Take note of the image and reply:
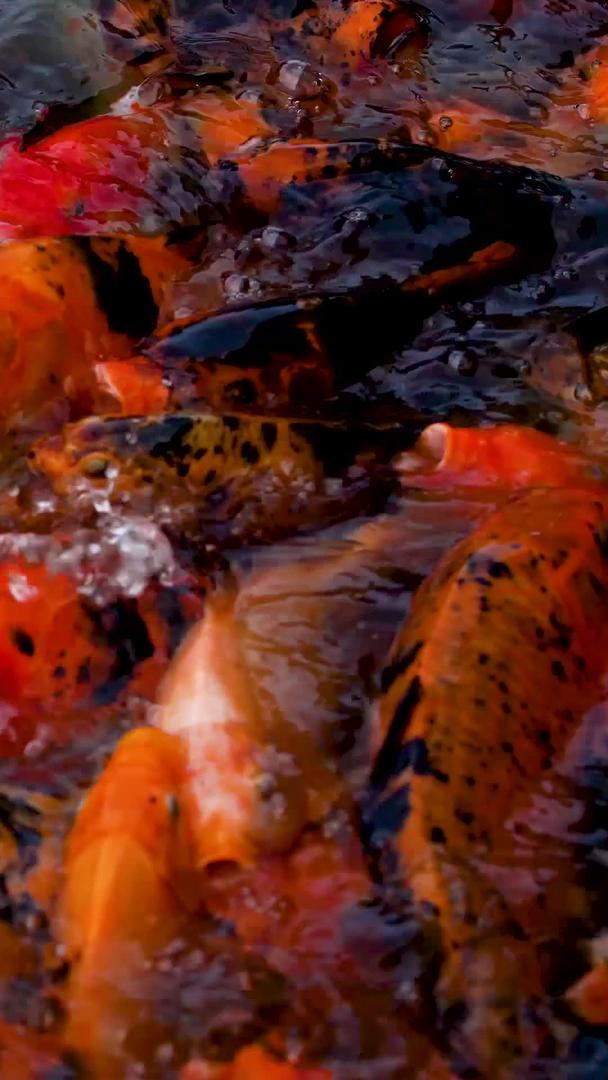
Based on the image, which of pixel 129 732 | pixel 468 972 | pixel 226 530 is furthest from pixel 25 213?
pixel 468 972

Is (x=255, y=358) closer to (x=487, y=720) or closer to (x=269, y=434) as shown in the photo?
(x=269, y=434)

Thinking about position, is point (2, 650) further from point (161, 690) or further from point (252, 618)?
point (252, 618)

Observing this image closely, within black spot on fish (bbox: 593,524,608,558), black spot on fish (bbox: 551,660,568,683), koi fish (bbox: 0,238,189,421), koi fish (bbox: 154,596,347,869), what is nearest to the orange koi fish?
black spot on fish (bbox: 593,524,608,558)

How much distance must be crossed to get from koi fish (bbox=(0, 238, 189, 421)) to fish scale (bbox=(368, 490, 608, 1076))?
1057 millimetres

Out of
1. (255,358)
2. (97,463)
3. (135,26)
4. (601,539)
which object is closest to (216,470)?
(97,463)

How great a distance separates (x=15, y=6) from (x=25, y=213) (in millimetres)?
1768

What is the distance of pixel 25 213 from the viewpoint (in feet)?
10.2

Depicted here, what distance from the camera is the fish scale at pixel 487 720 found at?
1688mm

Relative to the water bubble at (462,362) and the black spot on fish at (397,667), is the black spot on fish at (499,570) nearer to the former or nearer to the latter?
the black spot on fish at (397,667)

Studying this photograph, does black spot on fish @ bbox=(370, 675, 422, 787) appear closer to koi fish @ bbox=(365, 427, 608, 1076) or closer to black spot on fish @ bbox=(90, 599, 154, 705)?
koi fish @ bbox=(365, 427, 608, 1076)

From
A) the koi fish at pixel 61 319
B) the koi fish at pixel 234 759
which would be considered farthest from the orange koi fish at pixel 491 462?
the koi fish at pixel 61 319

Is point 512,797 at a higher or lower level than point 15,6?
lower

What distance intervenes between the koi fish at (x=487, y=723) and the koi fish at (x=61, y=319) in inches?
41.3

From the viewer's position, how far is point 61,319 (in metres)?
2.64
